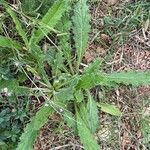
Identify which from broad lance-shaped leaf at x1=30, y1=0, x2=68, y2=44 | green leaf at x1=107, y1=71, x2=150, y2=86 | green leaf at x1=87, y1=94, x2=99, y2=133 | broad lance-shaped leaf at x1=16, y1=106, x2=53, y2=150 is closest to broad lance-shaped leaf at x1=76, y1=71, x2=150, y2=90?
green leaf at x1=107, y1=71, x2=150, y2=86

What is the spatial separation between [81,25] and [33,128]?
704 millimetres

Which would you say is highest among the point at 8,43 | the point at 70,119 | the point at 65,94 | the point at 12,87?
the point at 8,43

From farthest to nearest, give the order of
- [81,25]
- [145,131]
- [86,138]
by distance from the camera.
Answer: [145,131], [81,25], [86,138]

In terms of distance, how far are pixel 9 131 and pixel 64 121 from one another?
0.36 metres

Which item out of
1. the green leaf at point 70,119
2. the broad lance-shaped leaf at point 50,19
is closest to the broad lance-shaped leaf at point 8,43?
the broad lance-shaped leaf at point 50,19

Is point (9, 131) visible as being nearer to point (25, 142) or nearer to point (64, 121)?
point (25, 142)

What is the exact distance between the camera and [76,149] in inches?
106

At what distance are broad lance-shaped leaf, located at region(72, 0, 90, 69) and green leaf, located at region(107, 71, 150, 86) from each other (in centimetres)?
A: 26

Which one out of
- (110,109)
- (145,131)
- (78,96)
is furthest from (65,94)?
(145,131)

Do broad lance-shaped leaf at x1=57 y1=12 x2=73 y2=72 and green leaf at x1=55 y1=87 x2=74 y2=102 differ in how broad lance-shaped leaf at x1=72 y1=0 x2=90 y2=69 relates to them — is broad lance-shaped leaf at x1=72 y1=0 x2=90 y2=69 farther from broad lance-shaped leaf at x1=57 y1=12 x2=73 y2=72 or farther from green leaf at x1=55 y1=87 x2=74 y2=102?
green leaf at x1=55 y1=87 x2=74 y2=102

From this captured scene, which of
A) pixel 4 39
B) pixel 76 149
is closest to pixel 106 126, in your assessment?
pixel 76 149

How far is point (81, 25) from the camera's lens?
2.65 m

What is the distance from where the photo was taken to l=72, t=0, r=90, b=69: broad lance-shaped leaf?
2.64 metres

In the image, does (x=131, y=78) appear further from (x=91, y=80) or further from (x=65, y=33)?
(x=65, y=33)
